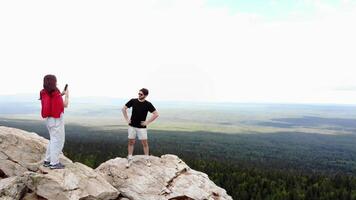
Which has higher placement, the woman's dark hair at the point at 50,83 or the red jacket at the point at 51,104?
the woman's dark hair at the point at 50,83

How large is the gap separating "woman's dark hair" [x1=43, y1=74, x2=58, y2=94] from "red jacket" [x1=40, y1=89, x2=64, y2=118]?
0.41m

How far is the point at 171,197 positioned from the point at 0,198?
439 inches

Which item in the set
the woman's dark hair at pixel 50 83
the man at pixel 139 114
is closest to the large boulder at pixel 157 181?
the man at pixel 139 114

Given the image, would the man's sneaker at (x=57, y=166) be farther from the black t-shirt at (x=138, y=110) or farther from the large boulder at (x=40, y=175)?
the black t-shirt at (x=138, y=110)

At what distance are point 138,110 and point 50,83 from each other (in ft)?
21.0

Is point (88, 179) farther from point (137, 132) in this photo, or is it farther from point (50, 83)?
point (50, 83)

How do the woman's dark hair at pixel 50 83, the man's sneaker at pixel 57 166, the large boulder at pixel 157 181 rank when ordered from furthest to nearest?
the large boulder at pixel 157 181 → the man's sneaker at pixel 57 166 → the woman's dark hair at pixel 50 83

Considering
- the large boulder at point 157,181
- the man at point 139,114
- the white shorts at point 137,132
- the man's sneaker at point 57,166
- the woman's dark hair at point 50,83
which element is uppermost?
the woman's dark hair at point 50,83

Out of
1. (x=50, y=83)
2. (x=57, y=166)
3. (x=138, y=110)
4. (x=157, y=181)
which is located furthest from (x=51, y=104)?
(x=157, y=181)

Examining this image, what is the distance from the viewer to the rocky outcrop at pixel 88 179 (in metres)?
25.5

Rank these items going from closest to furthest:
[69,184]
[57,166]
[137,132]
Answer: [69,184], [57,166], [137,132]

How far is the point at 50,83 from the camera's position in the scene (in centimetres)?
2397

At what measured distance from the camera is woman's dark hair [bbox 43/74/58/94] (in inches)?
942

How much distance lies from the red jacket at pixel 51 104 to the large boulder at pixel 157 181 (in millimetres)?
7263
